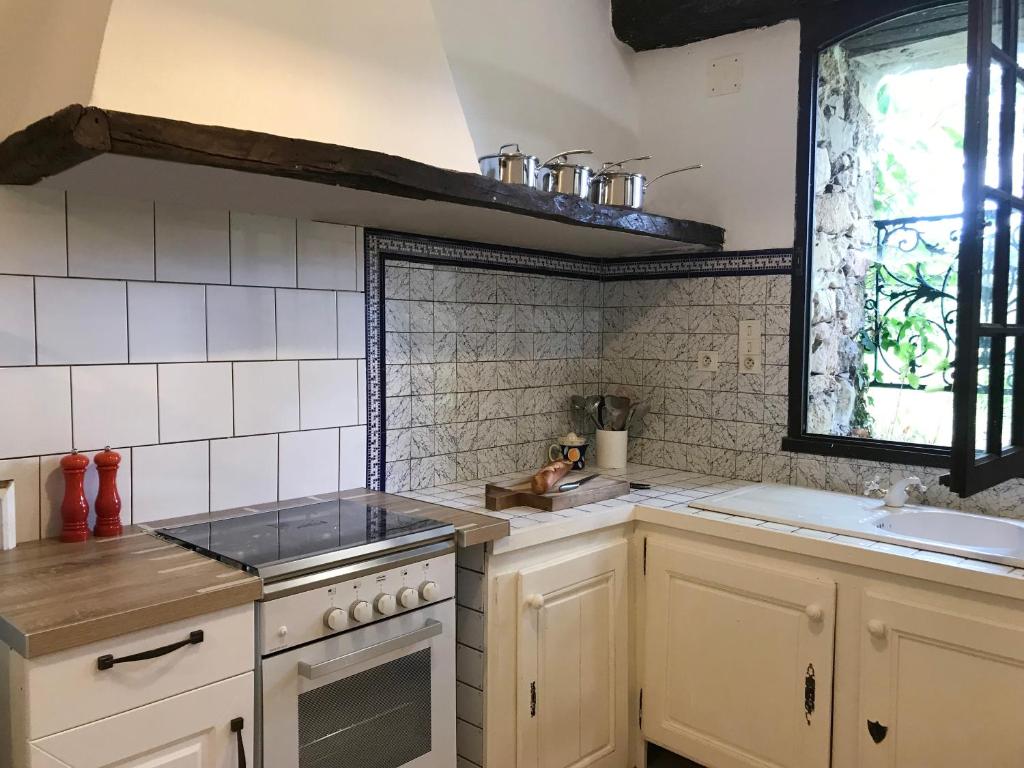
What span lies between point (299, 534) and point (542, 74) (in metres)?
1.74

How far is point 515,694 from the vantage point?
2.00 meters

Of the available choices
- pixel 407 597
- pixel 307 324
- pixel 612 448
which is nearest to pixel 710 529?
pixel 612 448

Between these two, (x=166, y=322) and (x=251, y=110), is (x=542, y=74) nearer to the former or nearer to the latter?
(x=251, y=110)

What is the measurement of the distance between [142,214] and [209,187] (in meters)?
0.26

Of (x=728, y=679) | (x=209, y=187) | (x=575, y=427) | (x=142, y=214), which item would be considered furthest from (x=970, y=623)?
(x=142, y=214)

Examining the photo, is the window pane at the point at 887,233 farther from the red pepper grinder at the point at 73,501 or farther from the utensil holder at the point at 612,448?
the red pepper grinder at the point at 73,501

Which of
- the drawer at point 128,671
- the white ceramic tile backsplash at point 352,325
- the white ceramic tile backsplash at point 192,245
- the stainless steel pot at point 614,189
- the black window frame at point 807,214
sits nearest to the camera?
the drawer at point 128,671

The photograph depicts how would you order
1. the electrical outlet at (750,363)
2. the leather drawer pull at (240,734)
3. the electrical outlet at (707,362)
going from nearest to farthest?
the leather drawer pull at (240,734) < the electrical outlet at (750,363) < the electrical outlet at (707,362)

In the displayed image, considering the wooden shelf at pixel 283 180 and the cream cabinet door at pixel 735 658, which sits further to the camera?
the cream cabinet door at pixel 735 658

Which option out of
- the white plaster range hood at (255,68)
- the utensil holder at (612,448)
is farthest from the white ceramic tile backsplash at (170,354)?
the utensil holder at (612,448)

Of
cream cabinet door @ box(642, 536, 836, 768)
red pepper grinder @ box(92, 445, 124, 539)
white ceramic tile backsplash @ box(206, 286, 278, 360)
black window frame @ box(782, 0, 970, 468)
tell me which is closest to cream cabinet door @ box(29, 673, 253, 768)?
red pepper grinder @ box(92, 445, 124, 539)

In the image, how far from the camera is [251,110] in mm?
1606

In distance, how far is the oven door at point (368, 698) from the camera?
1.54 m

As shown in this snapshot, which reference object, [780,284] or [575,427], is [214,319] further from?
[780,284]
